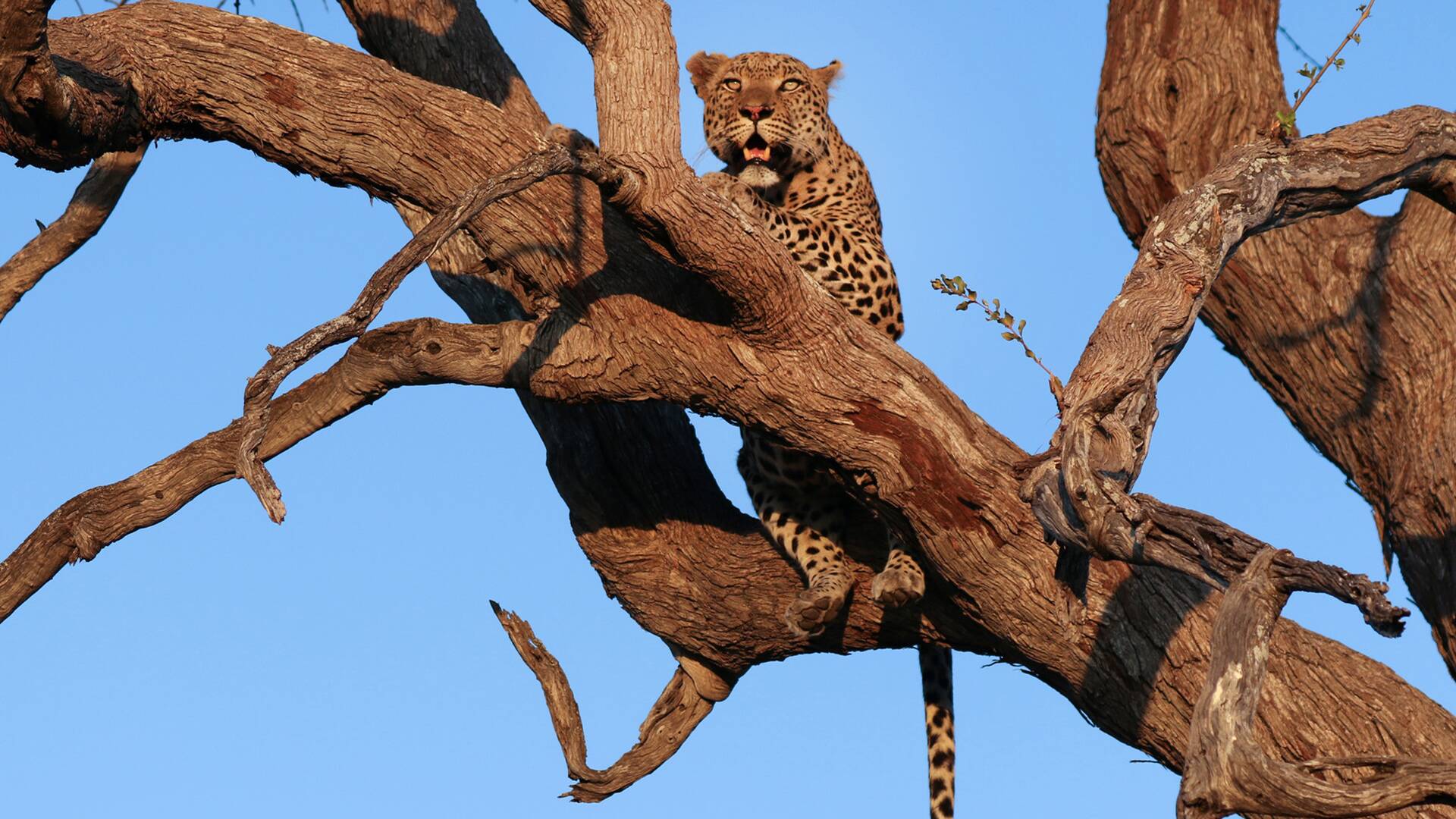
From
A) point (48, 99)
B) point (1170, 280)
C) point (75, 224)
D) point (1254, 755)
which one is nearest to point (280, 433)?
point (75, 224)

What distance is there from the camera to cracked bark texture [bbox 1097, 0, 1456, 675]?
21.7ft

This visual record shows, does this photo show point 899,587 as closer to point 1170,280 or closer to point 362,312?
point 1170,280

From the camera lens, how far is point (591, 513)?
7.01 meters

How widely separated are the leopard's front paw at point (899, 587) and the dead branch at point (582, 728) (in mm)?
1588

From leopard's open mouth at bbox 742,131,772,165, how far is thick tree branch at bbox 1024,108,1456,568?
2281 mm

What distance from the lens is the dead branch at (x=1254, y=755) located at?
140 inches

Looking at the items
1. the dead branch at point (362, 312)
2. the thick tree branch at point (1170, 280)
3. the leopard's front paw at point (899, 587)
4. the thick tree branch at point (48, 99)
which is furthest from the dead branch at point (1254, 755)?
the thick tree branch at point (48, 99)

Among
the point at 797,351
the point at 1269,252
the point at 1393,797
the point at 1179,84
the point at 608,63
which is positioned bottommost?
the point at 1393,797

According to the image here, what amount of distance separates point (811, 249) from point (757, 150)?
71 cm

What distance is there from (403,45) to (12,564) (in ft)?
8.80

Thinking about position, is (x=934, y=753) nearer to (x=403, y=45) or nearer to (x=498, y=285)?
(x=498, y=285)

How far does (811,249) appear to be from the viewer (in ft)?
21.7

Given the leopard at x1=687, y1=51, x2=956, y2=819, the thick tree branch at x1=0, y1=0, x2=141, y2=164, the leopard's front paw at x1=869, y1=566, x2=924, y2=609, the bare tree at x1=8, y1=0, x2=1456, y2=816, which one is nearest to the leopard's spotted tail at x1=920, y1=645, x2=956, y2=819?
the leopard at x1=687, y1=51, x2=956, y2=819

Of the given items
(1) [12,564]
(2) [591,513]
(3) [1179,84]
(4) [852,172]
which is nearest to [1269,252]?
(3) [1179,84]
